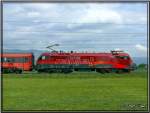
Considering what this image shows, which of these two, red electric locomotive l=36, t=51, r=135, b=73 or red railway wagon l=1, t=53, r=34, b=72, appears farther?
red electric locomotive l=36, t=51, r=135, b=73

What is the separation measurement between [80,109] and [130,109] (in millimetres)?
999

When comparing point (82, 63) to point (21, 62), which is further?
point (82, 63)

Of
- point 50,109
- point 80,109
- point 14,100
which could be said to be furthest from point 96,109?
point 14,100

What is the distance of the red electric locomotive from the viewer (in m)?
27.7

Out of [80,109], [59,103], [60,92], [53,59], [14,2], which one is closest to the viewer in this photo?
[14,2]

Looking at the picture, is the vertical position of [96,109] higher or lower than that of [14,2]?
lower

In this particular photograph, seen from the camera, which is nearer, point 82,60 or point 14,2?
point 14,2

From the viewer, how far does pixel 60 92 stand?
11750mm

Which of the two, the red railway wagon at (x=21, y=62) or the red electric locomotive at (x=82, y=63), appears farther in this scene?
the red electric locomotive at (x=82, y=63)

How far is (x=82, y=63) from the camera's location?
29359 millimetres

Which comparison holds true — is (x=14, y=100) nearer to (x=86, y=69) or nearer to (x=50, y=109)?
(x=50, y=109)

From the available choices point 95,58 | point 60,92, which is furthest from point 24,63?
point 60,92

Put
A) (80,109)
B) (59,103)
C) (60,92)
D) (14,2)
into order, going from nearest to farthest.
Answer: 1. (14,2)
2. (80,109)
3. (59,103)
4. (60,92)

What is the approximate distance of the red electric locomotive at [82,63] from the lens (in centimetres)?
2767
